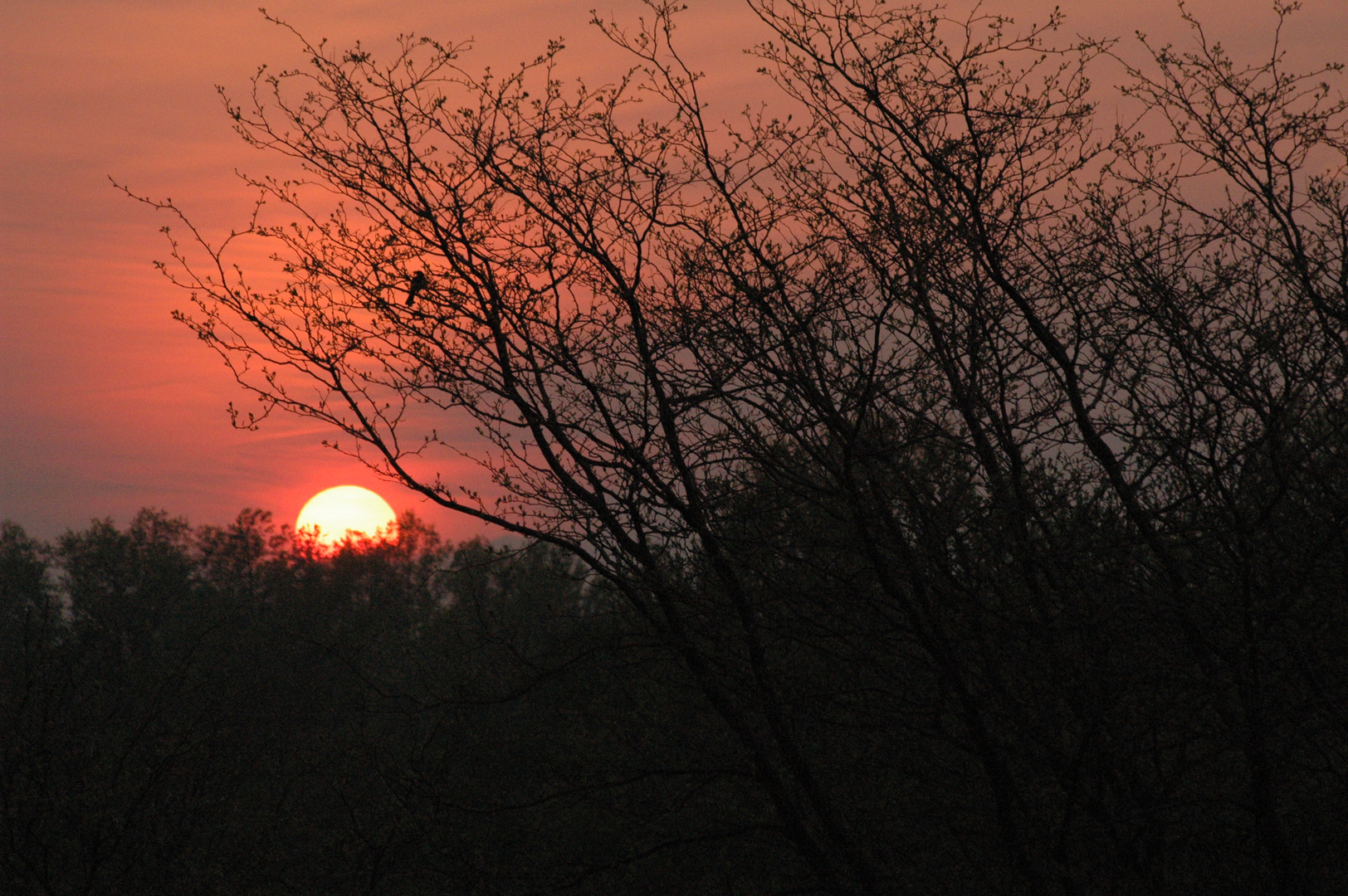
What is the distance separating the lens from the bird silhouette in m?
7.49

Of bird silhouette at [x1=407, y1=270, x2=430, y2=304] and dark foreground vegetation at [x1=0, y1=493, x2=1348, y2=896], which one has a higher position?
bird silhouette at [x1=407, y1=270, x2=430, y2=304]

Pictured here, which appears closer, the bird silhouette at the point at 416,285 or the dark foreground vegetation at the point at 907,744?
the dark foreground vegetation at the point at 907,744

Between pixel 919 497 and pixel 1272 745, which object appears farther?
pixel 919 497

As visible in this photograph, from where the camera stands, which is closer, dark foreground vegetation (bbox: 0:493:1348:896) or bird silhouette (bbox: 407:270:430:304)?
dark foreground vegetation (bbox: 0:493:1348:896)

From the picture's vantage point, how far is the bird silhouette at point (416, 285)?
24.6ft

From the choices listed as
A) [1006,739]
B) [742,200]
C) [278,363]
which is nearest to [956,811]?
[1006,739]

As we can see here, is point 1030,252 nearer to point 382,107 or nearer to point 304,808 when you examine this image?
point 382,107

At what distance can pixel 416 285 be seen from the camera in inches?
295

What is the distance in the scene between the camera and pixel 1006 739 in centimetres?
712

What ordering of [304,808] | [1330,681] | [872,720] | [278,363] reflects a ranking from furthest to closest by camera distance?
[304,808] → [278,363] → [872,720] → [1330,681]

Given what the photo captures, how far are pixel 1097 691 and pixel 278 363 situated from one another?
559 centimetres

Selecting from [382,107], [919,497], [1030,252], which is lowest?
[919,497]

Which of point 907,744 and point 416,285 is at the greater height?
point 416,285

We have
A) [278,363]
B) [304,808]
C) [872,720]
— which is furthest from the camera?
[304,808]
